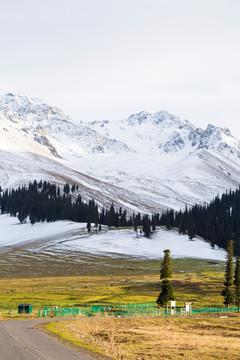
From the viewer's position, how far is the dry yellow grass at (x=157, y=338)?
126ft

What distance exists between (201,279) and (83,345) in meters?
105

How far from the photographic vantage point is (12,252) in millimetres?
198750

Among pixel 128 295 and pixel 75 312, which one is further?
pixel 128 295

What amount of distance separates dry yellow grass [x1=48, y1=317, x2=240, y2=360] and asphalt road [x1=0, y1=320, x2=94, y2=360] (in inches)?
97.3

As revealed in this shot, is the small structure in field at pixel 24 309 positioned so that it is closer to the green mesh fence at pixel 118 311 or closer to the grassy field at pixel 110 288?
the green mesh fence at pixel 118 311

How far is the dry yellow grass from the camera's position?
38.4m

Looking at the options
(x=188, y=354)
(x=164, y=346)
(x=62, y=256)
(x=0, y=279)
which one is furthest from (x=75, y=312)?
(x=62, y=256)

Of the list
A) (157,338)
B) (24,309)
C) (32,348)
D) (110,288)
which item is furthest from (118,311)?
(32,348)

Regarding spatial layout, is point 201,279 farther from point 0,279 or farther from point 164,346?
point 164,346

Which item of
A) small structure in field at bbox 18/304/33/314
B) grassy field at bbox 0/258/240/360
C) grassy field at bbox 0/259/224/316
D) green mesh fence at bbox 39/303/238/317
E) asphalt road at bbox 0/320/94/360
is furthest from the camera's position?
grassy field at bbox 0/259/224/316

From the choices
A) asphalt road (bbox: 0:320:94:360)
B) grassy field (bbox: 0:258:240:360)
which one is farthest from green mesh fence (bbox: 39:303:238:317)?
asphalt road (bbox: 0:320:94:360)

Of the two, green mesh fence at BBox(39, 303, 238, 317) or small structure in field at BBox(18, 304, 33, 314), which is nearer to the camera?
green mesh fence at BBox(39, 303, 238, 317)

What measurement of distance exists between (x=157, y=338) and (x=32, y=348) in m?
15.9

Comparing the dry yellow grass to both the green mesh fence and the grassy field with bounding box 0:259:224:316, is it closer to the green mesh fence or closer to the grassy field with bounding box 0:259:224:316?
the green mesh fence
